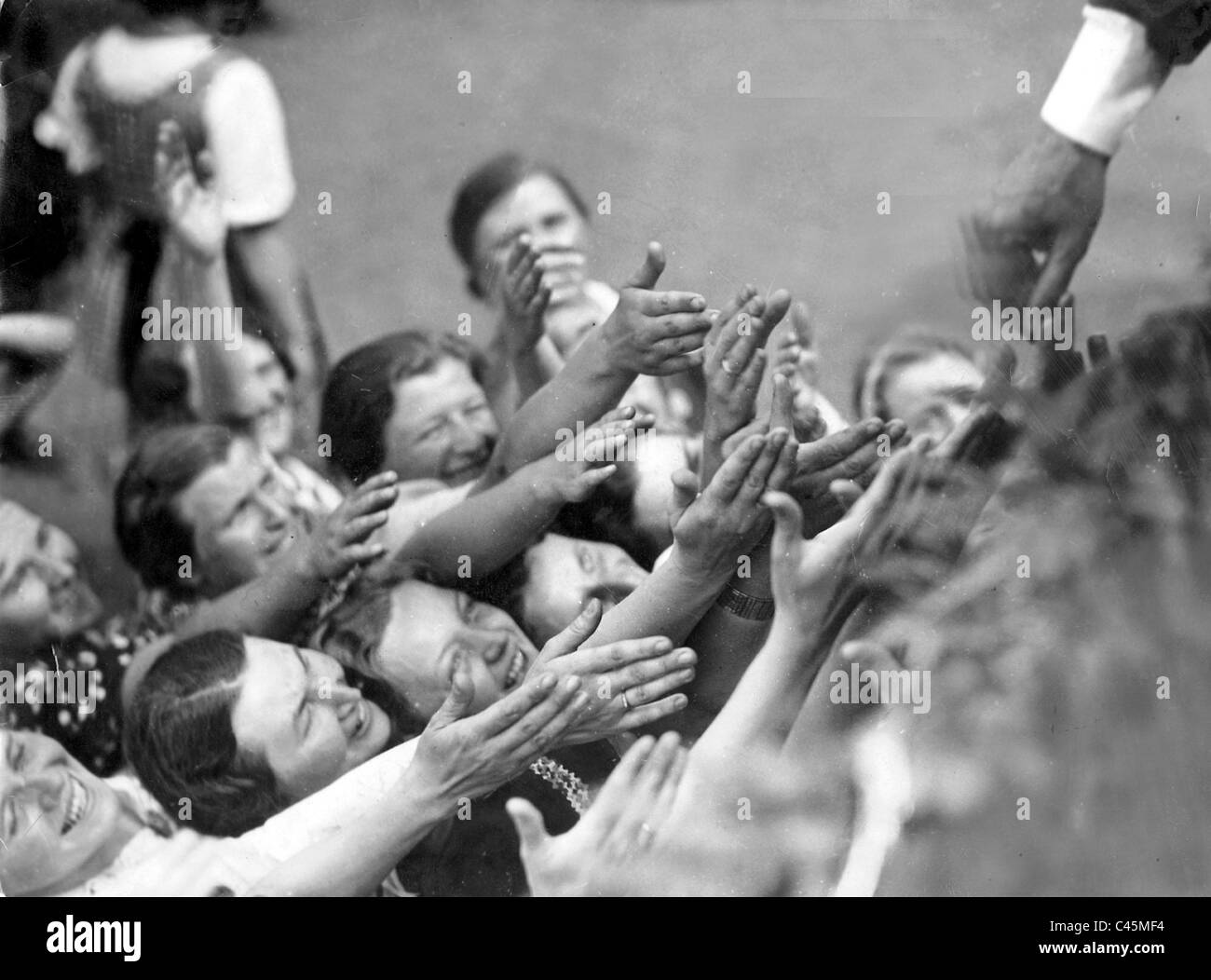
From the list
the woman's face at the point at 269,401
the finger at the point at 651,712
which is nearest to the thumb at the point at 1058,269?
the finger at the point at 651,712

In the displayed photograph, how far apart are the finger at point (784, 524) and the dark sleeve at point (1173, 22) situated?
135 cm

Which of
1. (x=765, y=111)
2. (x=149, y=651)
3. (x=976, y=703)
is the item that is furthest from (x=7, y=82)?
(x=976, y=703)

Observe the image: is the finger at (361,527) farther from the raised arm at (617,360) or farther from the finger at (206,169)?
the finger at (206,169)

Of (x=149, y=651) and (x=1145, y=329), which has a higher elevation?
(x=1145, y=329)

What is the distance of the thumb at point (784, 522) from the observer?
311 cm

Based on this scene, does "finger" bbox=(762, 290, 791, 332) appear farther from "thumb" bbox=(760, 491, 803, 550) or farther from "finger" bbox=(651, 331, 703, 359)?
"thumb" bbox=(760, 491, 803, 550)

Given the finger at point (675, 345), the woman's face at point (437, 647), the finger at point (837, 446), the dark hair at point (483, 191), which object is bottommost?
the woman's face at point (437, 647)

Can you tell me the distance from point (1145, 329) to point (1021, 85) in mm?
626

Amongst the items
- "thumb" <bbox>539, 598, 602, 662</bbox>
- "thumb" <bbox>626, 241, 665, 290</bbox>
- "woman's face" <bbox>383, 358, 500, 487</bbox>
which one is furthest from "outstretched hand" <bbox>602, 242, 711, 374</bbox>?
"thumb" <bbox>539, 598, 602, 662</bbox>
